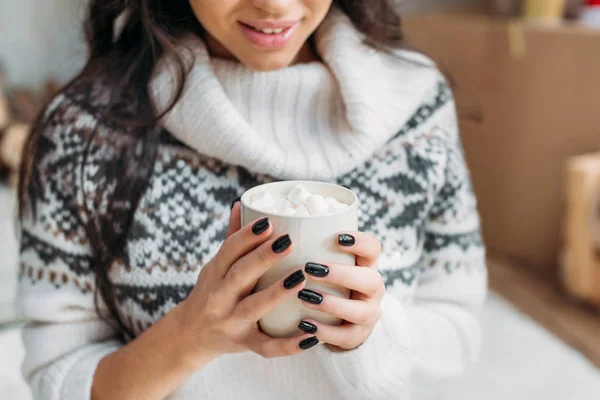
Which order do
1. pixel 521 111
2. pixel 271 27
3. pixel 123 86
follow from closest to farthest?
pixel 271 27
pixel 123 86
pixel 521 111

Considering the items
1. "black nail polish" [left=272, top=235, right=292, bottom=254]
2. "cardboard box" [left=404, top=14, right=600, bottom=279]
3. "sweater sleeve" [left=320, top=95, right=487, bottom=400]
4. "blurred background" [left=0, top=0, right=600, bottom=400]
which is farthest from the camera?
"cardboard box" [left=404, top=14, right=600, bottom=279]

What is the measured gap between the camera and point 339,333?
540mm

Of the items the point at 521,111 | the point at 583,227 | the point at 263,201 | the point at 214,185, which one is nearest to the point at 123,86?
the point at 214,185

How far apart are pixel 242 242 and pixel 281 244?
0.03 metres

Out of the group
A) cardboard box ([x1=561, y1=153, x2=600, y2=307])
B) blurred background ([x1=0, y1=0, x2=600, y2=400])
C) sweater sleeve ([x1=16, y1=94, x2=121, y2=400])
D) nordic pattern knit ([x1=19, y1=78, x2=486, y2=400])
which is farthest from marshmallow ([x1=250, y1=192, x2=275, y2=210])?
cardboard box ([x1=561, y1=153, x2=600, y2=307])

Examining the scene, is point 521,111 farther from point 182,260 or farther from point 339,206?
point 339,206

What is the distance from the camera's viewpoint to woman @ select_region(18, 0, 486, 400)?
0.70 meters

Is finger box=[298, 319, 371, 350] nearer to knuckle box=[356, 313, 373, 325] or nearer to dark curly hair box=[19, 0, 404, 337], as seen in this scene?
knuckle box=[356, 313, 373, 325]

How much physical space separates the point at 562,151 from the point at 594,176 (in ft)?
0.95

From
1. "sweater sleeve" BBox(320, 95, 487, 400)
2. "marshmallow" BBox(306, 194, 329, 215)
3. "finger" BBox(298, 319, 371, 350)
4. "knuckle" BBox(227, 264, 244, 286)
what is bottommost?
"sweater sleeve" BBox(320, 95, 487, 400)

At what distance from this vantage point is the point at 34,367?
2.50 feet

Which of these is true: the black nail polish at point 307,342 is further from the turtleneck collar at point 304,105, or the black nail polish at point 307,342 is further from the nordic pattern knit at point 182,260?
the turtleneck collar at point 304,105

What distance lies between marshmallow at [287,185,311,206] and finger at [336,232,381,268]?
0.04 metres

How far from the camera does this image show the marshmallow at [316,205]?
49 centimetres
